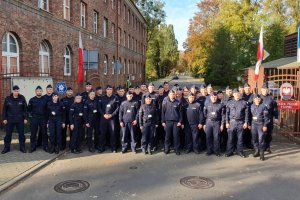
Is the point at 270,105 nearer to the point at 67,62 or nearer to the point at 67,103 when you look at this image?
the point at 67,103

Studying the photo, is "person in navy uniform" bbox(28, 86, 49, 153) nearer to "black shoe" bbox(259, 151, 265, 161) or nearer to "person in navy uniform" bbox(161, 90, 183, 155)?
"person in navy uniform" bbox(161, 90, 183, 155)

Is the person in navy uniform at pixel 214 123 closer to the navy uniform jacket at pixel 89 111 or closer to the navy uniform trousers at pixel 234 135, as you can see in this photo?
the navy uniform trousers at pixel 234 135

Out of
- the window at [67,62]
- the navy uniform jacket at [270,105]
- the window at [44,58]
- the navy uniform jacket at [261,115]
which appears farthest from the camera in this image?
the window at [67,62]

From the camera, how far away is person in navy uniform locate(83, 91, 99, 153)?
9398 millimetres

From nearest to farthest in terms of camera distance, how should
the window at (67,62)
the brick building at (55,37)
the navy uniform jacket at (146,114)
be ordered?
the navy uniform jacket at (146,114), the brick building at (55,37), the window at (67,62)

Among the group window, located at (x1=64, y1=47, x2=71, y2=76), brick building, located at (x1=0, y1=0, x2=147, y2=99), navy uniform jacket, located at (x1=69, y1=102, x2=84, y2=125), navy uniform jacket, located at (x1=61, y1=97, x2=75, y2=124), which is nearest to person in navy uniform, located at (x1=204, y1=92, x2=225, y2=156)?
navy uniform jacket, located at (x1=69, y1=102, x2=84, y2=125)

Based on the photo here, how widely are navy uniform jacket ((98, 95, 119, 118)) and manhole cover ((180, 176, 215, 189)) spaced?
3.36m

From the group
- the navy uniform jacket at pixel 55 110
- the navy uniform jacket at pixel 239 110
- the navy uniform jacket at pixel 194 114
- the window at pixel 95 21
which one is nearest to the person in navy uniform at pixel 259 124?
the navy uniform jacket at pixel 239 110

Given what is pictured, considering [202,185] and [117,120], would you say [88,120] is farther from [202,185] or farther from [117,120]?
[202,185]

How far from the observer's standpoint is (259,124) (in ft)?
28.6

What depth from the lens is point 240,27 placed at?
40000mm

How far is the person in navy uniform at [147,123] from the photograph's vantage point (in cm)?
917

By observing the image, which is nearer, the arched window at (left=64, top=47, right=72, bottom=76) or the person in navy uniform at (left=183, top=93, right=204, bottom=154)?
the person in navy uniform at (left=183, top=93, right=204, bottom=154)

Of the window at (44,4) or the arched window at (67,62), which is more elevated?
the window at (44,4)
